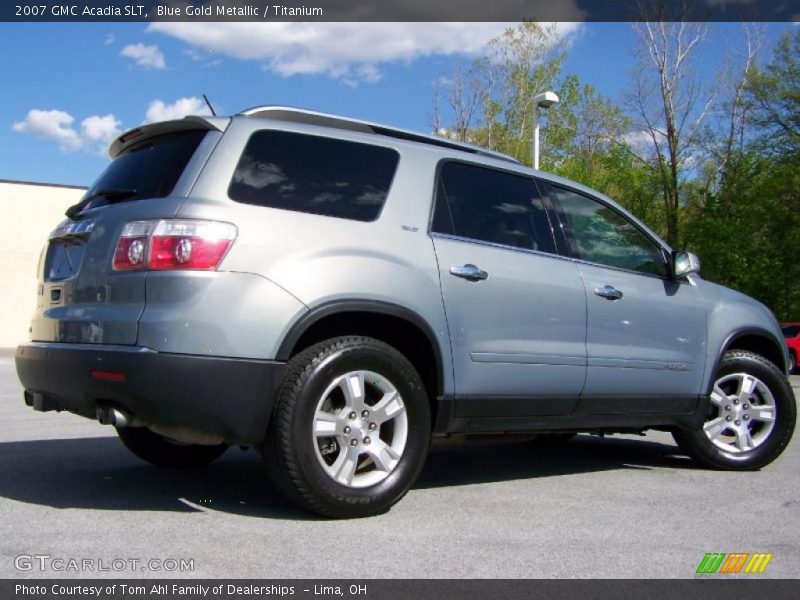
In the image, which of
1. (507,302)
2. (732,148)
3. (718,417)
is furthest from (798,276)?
(507,302)

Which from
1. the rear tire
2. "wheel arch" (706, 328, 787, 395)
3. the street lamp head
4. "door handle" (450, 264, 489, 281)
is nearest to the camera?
"door handle" (450, 264, 489, 281)

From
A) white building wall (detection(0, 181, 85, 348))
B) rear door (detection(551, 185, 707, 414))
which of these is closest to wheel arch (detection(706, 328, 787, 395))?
rear door (detection(551, 185, 707, 414))

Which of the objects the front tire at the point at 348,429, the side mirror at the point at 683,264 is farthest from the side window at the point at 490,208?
the side mirror at the point at 683,264

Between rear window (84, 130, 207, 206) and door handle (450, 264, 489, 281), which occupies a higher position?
rear window (84, 130, 207, 206)

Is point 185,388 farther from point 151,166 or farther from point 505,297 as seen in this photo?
point 505,297

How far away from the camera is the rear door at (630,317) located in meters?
5.07

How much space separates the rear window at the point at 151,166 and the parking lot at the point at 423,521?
1.54 m

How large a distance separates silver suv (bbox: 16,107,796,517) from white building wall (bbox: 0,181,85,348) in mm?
27711

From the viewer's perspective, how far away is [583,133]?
34.8 metres

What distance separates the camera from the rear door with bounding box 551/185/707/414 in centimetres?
507

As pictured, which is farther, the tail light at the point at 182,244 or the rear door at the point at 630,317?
the rear door at the point at 630,317

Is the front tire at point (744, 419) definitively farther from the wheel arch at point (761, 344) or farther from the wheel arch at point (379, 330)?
the wheel arch at point (379, 330)

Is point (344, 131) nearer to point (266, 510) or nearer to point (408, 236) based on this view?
point (408, 236)

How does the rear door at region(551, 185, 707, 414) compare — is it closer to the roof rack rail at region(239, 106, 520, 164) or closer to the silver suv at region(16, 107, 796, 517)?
the silver suv at region(16, 107, 796, 517)
